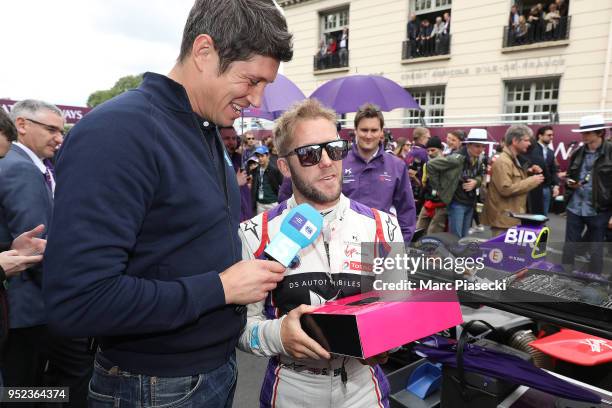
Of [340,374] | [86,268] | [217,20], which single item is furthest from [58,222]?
[340,374]

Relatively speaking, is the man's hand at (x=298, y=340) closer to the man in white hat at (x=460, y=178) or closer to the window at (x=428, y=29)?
the man in white hat at (x=460, y=178)

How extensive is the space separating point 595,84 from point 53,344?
619 inches

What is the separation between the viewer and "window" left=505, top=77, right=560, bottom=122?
561 inches

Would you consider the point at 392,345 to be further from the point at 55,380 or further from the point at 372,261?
the point at 55,380

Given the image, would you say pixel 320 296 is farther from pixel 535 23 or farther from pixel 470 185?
pixel 535 23

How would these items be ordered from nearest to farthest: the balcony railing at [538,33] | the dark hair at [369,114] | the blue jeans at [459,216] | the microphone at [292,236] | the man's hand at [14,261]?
the microphone at [292,236] < the man's hand at [14,261] < the dark hair at [369,114] < the blue jeans at [459,216] < the balcony railing at [538,33]

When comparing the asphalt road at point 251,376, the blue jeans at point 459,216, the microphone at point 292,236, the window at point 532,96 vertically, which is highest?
the window at point 532,96

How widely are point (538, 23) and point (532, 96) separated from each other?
2.46 meters

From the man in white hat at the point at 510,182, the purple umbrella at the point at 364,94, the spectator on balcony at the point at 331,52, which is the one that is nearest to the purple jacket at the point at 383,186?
the man in white hat at the point at 510,182

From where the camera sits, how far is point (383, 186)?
3568 millimetres

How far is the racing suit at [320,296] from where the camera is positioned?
1.39 m

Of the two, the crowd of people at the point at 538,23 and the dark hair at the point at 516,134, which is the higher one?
the crowd of people at the point at 538,23

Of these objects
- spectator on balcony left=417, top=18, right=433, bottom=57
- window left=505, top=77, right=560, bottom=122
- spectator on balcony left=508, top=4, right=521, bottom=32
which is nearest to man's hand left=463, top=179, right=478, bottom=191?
window left=505, top=77, right=560, bottom=122

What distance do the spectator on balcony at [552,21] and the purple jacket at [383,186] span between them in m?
13.6
